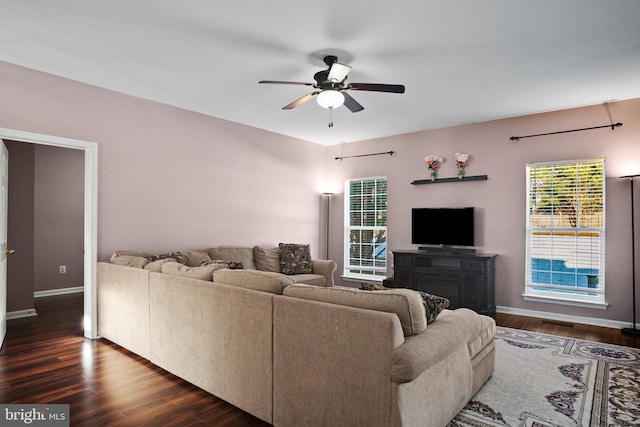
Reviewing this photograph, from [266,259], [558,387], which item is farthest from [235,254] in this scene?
[558,387]

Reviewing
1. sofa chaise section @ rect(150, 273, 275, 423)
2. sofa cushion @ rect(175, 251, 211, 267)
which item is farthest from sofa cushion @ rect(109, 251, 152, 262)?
sofa chaise section @ rect(150, 273, 275, 423)

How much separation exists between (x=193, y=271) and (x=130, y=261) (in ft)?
3.98

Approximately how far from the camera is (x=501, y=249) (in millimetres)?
5324

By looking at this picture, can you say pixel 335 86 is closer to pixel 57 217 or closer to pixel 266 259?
pixel 266 259

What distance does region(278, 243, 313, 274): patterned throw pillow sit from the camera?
550cm

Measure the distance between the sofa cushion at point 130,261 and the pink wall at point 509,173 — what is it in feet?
13.1

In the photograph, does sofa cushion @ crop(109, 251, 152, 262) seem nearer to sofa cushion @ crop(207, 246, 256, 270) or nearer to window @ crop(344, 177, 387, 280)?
sofa cushion @ crop(207, 246, 256, 270)

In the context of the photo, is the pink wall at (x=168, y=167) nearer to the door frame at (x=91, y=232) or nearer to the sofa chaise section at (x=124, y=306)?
the door frame at (x=91, y=232)

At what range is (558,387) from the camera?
2.91 meters

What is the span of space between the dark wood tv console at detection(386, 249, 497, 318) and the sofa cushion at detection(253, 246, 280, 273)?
175cm

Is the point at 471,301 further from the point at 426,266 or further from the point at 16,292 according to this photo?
the point at 16,292

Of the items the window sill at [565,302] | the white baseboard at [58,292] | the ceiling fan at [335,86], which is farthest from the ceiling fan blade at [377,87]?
the white baseboard at [58,292]

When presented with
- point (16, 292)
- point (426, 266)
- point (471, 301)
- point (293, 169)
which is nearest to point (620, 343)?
point (471, 301)

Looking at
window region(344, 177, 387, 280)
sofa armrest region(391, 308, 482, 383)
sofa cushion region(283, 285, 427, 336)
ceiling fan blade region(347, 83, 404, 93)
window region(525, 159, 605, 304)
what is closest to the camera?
sofa armrest region(391, 308, 482, 383)
